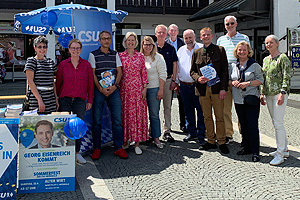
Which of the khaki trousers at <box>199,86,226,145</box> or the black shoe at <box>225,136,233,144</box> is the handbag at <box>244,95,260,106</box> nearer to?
the khaki trousers at <box>199,86,226,145</box>

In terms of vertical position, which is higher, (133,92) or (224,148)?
(133,92)

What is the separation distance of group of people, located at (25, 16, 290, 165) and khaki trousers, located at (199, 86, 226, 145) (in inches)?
0.6

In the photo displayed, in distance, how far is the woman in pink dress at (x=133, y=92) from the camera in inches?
218

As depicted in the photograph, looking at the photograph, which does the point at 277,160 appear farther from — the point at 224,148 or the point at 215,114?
the point at 215,114

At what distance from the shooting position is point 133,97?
5609 millimetres

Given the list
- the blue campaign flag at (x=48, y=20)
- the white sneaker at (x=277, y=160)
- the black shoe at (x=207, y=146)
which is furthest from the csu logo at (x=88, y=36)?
the white sneaker at (x=277, y=160)

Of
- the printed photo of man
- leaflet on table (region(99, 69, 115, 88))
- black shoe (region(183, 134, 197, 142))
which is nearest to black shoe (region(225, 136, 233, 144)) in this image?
black shoe (region(183, 134, 197, 142))

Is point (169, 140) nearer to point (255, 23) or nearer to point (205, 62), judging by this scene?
point (205, 62)

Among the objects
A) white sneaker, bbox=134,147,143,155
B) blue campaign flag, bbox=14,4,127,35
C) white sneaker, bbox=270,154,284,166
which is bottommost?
white sneaker, bbox=270,154,284,166

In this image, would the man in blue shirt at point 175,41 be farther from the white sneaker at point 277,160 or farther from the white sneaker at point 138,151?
the white sneaker at point 277,160

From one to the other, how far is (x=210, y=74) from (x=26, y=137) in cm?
288

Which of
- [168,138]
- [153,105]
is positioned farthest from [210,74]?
[168,138]

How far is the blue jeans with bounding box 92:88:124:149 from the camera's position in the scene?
5402mm

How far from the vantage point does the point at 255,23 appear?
16812 millimetres
